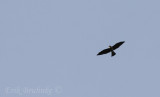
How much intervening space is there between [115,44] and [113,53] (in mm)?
1022

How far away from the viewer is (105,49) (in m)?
31.2

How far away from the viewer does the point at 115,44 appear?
101 ft

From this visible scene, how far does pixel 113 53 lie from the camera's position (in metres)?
30.6

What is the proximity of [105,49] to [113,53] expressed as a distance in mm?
1126

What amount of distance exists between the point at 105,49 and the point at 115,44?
1.32 m
